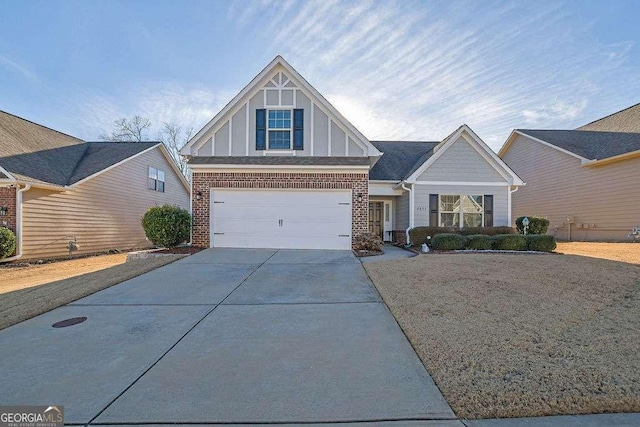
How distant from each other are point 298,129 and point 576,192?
15243mm

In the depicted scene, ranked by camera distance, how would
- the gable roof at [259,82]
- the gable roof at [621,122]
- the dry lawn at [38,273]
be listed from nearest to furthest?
1. the dry lawn at [38,273]
2. the gable roof at [259,82]
3. the gable roof at [621,122]

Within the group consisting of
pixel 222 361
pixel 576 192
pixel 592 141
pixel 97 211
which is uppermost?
pixel 592 141

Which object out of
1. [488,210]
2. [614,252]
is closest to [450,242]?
[488,210]

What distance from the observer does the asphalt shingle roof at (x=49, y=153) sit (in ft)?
40.6

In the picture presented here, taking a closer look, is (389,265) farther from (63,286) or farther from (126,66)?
(126,66)

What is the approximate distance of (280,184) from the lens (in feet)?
38.7

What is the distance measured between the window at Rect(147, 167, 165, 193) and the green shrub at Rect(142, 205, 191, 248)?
8.00 meters

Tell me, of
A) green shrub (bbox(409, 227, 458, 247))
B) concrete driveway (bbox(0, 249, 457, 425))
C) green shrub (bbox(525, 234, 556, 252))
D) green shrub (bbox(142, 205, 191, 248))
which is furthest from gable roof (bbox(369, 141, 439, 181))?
concrete driveway (bbox(0, 249, 457, 425))

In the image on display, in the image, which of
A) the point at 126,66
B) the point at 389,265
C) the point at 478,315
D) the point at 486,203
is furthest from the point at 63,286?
the point at 486,203

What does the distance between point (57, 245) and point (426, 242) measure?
48.0ft

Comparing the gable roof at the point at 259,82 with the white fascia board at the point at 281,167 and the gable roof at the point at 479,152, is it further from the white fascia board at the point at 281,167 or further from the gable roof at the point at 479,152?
the gable roof at the point at 479,152

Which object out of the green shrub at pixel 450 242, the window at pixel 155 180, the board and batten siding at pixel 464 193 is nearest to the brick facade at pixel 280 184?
the green shrub at pixel 450 242

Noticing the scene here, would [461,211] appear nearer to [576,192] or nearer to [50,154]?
[576,192]

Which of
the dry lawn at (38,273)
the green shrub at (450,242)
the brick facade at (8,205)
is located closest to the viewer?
the dry lawn at (38,273)
